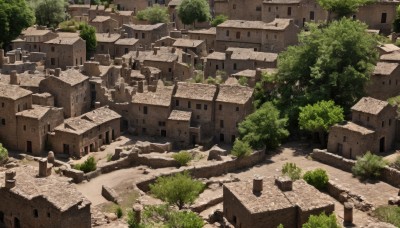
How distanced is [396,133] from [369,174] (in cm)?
771

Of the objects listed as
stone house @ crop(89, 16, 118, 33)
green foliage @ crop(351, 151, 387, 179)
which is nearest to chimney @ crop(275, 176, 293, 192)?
green foliage @ crop(351, 151, 387, 179)

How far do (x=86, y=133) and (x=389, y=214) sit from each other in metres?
27.1

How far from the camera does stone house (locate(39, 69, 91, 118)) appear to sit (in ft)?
211

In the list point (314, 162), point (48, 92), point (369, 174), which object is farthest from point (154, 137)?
point (369, 174)

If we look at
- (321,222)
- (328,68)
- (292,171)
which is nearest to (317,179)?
(292,171)

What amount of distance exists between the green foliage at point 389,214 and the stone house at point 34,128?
28879 mm

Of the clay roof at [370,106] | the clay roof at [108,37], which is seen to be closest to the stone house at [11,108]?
the clay roof at [108,37]

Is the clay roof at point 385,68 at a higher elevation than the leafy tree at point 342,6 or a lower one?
lower

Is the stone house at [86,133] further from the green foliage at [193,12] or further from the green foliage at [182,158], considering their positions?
the green foliage at [193,12]

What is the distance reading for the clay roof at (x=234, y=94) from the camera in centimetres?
6288

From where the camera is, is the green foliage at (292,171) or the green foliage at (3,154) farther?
the green foliage at (3,154)

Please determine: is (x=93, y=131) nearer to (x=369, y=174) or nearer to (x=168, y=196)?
(x=168, y=196)

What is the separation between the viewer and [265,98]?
66.3 metres

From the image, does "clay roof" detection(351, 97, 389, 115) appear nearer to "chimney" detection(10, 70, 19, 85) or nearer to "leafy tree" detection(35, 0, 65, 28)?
"chimney" detection(10, 70, 19, 85)
